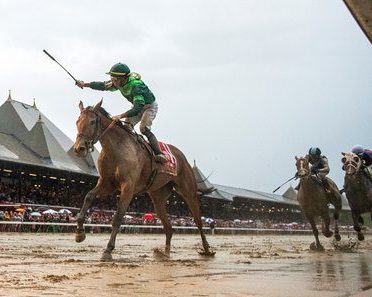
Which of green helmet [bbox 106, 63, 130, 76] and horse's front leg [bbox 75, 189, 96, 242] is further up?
green helmet [bbox 106, 63, 130, 76]

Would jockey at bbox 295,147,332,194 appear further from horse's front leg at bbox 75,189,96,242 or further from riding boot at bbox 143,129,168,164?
horse's front leg at bbox 75,189,96,242

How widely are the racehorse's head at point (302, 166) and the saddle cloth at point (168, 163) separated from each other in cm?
433

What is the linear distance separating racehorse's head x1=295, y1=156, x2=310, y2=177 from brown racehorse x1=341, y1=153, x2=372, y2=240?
795 millimetres

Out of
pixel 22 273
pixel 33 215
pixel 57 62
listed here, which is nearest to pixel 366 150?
pixel 57 62

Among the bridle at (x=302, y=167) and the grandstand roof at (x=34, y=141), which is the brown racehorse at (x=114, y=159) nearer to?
the bridle at (x=302, y=167)

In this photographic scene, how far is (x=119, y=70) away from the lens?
829 cm

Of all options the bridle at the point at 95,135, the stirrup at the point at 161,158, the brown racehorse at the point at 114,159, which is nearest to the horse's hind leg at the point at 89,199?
the brown racehorse at the point at 114,159

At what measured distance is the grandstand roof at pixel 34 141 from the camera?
38588 millimetres

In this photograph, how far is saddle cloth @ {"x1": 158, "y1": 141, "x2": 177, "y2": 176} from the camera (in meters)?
8.94

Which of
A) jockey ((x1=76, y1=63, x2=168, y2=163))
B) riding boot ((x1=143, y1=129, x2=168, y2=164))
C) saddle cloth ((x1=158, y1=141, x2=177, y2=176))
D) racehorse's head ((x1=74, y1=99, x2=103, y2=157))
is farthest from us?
saddle cloth ((x1=158, y1=141, x2=177, y2=176))

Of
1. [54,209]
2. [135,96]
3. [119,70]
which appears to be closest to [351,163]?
[135,96]

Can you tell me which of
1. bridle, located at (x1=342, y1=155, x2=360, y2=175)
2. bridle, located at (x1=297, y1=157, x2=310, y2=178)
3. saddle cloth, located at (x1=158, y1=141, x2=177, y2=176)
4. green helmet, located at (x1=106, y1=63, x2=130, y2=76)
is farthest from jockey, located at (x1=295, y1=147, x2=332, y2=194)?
green helmet, located at (x1=106, y1=63, x2=130, y2=76)

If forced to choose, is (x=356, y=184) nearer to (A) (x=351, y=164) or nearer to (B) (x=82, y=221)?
(A) (x=351, y=164)

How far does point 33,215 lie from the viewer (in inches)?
1003
